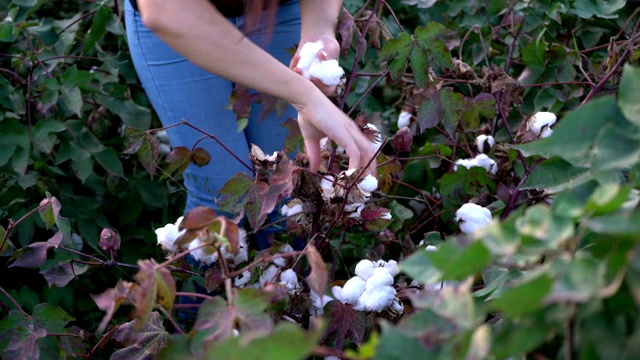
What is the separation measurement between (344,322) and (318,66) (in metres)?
0.42

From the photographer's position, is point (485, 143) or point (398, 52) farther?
point (485, 143)

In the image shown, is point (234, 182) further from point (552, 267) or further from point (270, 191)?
point (552, 267)

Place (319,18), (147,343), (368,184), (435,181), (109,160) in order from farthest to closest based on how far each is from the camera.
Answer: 1. (109,160)
2. (435,181)
3. (319,18)
4. (368,184)
5. (147,343)

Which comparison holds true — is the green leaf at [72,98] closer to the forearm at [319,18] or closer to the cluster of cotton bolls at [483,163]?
the forearm at [319,18]

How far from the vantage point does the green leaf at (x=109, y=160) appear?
7.06 ft

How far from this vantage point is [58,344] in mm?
1442

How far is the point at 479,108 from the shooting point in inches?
70.1

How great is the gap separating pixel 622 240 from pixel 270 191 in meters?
0.71

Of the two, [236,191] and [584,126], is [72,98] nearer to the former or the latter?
[236,191]

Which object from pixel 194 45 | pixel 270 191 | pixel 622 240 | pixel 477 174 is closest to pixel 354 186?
pixel 270 191

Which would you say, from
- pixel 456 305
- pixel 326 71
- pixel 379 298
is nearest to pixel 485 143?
pixel 326 71

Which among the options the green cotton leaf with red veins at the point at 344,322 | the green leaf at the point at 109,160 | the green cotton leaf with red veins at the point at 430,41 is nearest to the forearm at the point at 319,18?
the green cotton leaf with red veins at the point at 430,41

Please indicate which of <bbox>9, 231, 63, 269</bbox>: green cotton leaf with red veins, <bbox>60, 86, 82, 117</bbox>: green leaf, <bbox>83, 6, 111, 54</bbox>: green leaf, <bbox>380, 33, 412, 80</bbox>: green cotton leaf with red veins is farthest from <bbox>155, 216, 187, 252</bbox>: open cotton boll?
<bbox>83, 6, 111, 54</bbox>: green leaf

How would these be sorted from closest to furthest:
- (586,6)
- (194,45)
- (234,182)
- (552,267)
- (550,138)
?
1. (552,267)
2. (550,138)
3. (194,45)
4. (234,182)
5. (586,6)
